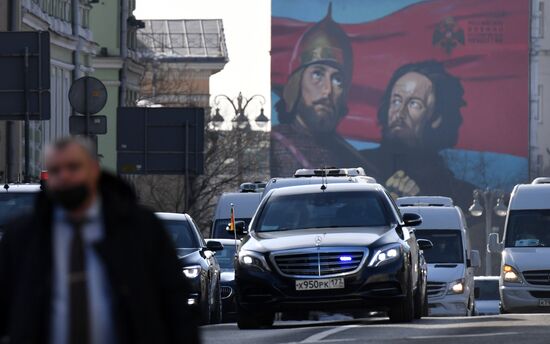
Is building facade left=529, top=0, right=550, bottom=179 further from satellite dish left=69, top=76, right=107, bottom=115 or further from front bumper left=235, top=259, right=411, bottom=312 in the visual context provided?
front bumper left=235, top=259, right=411, bottom=312

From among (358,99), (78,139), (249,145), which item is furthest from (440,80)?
(78,139)

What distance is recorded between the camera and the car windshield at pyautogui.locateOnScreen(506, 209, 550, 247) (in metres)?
30.8

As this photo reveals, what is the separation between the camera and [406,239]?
2075 cm

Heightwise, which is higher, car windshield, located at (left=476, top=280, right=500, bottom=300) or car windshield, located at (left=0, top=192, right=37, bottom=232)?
car windshield, located at (left=0, top=192, right=37, bottom=232)

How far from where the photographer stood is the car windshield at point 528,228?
3078 centimetres

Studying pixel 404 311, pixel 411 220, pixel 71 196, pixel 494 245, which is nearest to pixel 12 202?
pixel 411 220

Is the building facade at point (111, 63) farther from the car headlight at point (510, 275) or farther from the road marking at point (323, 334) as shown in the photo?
the road marking at point (323, 334)

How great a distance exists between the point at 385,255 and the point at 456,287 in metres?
15.3

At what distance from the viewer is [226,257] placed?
110 ft

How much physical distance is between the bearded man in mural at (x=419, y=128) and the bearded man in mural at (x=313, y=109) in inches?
105

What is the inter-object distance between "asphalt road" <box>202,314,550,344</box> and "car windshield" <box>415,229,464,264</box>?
14023mm

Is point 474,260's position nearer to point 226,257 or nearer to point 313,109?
point 226,257

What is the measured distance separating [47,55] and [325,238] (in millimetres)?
10888

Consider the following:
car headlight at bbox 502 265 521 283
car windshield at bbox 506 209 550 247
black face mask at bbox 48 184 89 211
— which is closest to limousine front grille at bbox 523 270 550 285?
car headlight at bbox 502 265 521 283
